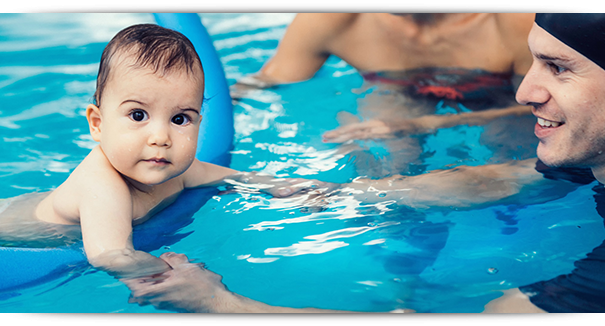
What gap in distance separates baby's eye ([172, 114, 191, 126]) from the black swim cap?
1.22 meters

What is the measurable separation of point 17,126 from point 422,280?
230 centimetres

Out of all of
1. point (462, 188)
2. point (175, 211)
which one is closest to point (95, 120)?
point (175, 211)

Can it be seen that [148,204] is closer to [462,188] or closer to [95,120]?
[95,120]

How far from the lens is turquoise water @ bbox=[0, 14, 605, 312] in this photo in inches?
70.4

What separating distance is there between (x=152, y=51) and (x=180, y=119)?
231mm

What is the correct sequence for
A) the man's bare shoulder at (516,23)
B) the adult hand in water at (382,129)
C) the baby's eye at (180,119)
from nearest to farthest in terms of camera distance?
1. the baby's eye at (180,119)
2. the man's bare shoulder at (516,23)
3. the adult hand in water at (382,129)

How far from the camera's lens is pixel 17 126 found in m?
3.01

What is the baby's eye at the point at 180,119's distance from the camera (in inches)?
72.1

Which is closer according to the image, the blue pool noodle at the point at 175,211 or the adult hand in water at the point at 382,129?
the blue pool noodle at the point at 175,211

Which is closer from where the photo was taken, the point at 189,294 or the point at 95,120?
the point at 189,294

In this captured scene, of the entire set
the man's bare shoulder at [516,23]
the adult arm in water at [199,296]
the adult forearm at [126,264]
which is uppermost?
the man's bare shoulder at [516,23]

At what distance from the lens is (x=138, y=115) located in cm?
178

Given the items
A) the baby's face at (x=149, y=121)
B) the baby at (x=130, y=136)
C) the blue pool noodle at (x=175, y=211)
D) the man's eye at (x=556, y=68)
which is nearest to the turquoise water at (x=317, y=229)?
the blue pool noodle at (x=175, y=211)

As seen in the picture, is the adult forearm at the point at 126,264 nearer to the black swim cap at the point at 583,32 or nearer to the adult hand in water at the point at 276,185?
the adult hand in water at the point at 276,185
